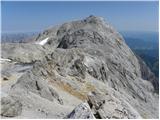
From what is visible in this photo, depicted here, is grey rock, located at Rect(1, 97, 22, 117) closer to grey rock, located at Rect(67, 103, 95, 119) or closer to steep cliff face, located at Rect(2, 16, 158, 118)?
steep cliff face, located at Rect(2, 16, 158, 118)

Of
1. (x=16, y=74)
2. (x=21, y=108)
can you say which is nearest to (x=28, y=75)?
(x=16, y=74)

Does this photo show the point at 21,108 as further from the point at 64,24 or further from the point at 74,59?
the point at 64,24

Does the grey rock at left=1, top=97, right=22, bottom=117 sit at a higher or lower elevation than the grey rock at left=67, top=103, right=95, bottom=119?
lower

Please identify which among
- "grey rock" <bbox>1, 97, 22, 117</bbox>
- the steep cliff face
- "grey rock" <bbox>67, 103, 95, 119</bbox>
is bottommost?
the steep cliff face

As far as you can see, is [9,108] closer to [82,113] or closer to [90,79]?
[82,113]

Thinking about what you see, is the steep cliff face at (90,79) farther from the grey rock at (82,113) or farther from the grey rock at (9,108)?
the grey rock at (9,108)

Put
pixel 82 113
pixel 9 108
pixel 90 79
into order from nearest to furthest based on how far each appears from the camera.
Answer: pixel 82 113, pixel 9 108, pixel 90 79

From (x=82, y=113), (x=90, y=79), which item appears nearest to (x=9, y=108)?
(x=82, y=113)

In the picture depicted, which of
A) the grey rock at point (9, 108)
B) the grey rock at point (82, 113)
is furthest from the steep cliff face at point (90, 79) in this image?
the grey rock at point (9, 108)

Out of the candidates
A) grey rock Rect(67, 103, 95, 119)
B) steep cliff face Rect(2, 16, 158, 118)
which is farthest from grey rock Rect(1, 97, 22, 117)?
grey rock Rect(67, 103, 95, 119)
